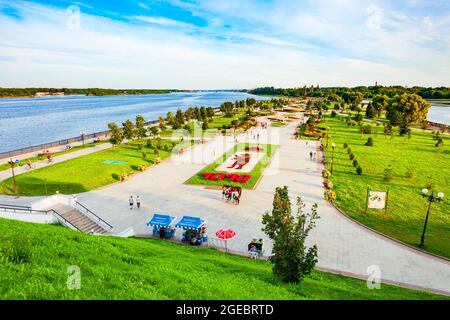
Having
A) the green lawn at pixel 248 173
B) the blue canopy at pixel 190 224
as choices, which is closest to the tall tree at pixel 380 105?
the green lawn at pixel 248 173

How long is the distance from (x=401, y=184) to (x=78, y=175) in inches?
1143

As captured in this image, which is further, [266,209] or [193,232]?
[266,209]

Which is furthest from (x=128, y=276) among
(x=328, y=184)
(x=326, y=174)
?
(x=326, y=174)

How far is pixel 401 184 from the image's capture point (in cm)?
2680

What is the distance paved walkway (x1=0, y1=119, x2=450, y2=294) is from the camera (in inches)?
546

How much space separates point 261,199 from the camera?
22.8 m

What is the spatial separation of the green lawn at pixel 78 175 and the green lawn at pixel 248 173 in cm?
672

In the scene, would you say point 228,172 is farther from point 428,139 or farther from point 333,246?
point 428,139

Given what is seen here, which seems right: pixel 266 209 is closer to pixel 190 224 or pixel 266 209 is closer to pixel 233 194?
pixel 233 194

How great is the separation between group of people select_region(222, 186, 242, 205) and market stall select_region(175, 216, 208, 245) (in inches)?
223

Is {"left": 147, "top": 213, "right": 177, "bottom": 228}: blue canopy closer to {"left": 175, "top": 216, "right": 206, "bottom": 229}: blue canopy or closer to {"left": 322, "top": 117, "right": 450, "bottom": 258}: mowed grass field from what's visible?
{"left": 175, "top": 216, "right": 206, "bottom": 229}: blue canopy
